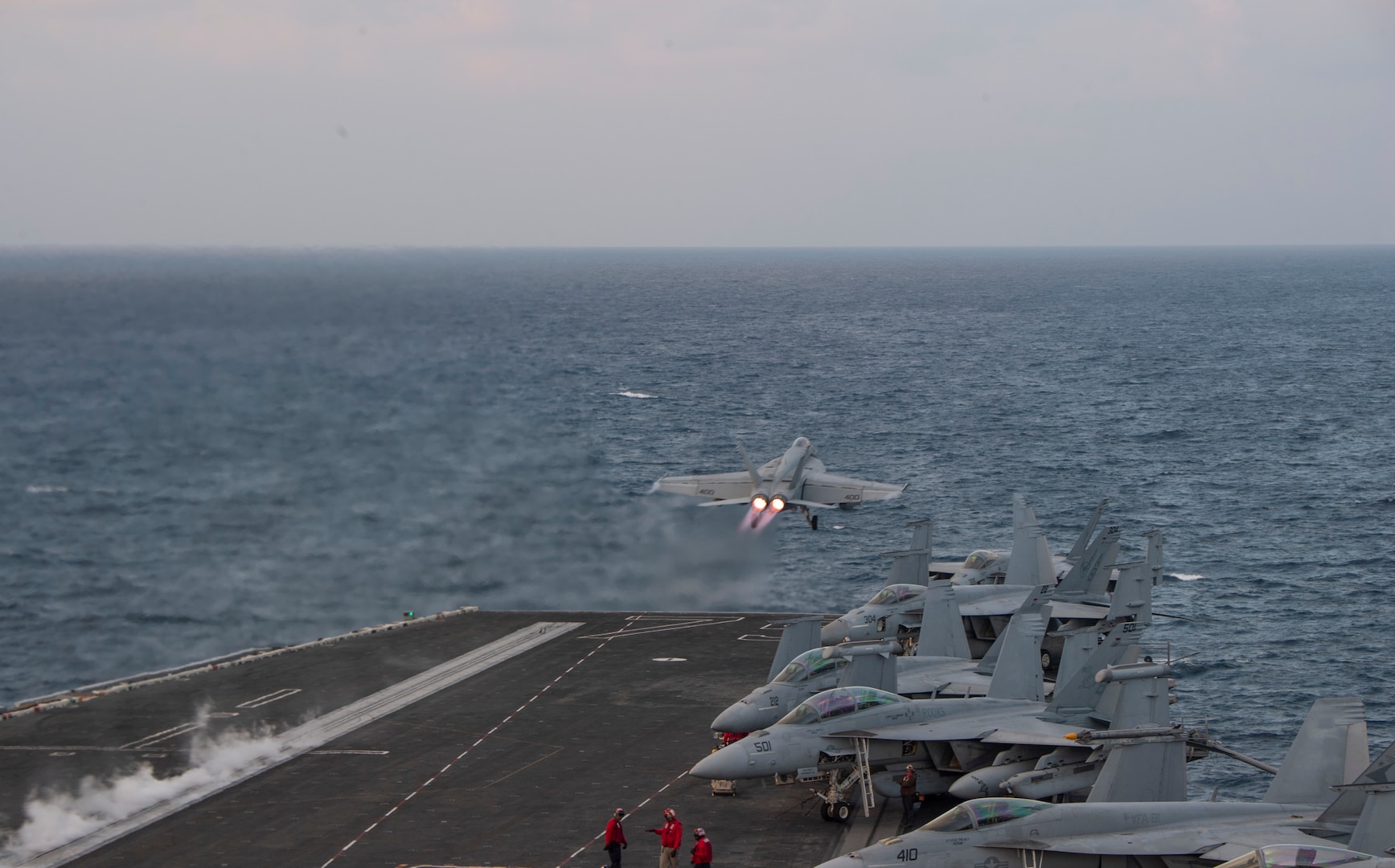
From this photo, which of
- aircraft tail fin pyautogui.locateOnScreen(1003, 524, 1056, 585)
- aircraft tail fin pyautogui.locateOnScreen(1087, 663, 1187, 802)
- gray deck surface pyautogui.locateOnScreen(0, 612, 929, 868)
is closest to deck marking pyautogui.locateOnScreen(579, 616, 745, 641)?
gray deck surface pyautogui.locateOnScreen(0, 612, 929, 868)

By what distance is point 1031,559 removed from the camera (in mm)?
48781

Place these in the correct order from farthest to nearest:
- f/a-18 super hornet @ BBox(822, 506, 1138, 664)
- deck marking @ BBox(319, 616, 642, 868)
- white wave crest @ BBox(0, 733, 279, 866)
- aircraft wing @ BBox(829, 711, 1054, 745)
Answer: f/a-18 super hornet @ BBox(822, 506, 1138, 664), white wave crest @ BBox(0, 733, 279, 866), aircraft wing @ BBox(829, 711, 1054, 745), deck marking @ BBox(319, 616, 642, 868)

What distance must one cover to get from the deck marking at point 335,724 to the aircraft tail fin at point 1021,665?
19680 millimetres

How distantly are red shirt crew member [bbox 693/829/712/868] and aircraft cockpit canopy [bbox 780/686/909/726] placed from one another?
5441 mm

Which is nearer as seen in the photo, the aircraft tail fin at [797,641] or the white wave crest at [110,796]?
the white wave crest at [110,796]

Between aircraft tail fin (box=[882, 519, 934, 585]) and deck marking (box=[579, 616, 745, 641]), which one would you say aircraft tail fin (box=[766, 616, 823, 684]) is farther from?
deck marking (box=[579, 616, 745, 641])

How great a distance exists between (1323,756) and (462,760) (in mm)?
22242

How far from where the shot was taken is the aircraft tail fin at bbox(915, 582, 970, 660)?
40.8 meters

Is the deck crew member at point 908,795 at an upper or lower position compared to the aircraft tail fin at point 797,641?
lower

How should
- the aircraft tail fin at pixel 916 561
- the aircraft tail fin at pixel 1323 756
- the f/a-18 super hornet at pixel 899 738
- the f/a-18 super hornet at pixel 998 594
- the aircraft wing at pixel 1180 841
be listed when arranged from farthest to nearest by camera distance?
1. the aircraft tail fin at pixel 916 561
2. the f/a-18 super hornet at pixel 998 594
3. the f/a-18 super hornet at pixel 899 738
4. the aircraft tail fin at pixel 1323 756
5. the aircraft wing at pixel 1180 841

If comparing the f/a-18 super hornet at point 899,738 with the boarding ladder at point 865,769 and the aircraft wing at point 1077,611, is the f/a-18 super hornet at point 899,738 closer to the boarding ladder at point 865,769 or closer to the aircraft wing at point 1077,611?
the boarding ladder at point 865,769

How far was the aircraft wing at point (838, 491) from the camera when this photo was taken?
62.9 meters

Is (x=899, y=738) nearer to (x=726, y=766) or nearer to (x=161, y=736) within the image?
(x=726, y=766)

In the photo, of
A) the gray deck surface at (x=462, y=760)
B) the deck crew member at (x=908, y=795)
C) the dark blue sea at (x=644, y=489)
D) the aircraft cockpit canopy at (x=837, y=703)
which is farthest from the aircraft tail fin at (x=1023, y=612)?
the dark blue sea at (x=644, y=489)
